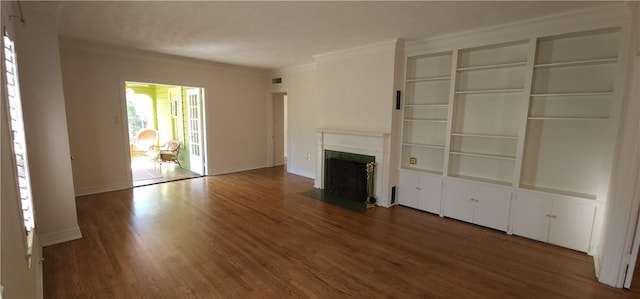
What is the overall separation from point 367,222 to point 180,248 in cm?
224

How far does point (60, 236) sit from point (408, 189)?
4.34m

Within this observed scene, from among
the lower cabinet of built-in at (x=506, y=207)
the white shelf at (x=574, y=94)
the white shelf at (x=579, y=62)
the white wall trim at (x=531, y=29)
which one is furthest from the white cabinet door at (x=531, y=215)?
the white wall trim at (x=531, y=29)

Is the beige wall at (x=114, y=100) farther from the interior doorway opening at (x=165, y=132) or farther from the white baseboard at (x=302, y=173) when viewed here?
the white baseboard at (x=302, y=173)

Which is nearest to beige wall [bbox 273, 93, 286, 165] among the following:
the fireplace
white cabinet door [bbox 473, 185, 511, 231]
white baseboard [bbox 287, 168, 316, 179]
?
white baseboard [bbox 287, 168, 316, 179]

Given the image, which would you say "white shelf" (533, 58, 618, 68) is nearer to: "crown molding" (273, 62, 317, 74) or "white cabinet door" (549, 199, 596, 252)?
"white cabinet door" (549, 199, 596, 252)

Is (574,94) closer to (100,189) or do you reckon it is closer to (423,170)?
(423,170)

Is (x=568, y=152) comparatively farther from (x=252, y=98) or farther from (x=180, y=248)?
(x=252, y=98)

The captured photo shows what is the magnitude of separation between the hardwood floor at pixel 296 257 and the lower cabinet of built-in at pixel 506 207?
0.45ft

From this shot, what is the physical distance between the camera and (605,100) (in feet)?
10.1

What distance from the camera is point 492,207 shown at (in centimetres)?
366

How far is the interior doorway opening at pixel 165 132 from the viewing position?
20.7 ft

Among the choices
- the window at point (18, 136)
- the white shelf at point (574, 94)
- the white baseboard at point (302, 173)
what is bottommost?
the white baseboard at point (302, 173)

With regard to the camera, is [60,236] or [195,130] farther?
[195,130]

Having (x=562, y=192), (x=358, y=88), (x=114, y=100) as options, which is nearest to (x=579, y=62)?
(x=562, y=192)
